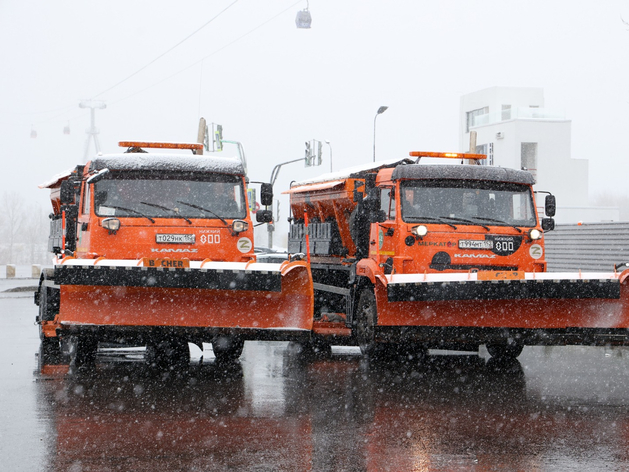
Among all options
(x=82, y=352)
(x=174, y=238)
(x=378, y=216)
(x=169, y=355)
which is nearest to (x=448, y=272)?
(x=378, y=216)

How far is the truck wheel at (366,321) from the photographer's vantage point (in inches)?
465

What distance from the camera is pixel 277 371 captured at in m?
11.5

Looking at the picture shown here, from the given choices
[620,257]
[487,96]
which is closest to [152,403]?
[620,257]

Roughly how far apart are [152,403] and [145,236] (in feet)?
10.5

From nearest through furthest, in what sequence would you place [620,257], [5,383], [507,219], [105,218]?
[5,383] < [105,218] < [507,219] < [620,257]

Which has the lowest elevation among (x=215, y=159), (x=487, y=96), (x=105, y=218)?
(x=105, y=218)

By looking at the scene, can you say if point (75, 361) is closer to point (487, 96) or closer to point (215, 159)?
point (215, 159)

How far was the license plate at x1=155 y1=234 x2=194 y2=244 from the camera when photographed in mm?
11383

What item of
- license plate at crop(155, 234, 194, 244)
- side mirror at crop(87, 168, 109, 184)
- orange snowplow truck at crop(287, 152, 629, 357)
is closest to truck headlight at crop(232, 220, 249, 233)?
license plate at crop(155, 234, 194, 244)

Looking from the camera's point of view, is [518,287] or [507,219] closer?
[518,287]

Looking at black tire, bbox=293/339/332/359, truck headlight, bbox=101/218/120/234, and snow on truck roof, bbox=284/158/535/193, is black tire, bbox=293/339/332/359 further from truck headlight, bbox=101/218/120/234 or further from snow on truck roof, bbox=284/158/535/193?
truck headlight, bbox=101/218/120/234

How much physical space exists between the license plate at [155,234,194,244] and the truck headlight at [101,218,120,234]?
50cm

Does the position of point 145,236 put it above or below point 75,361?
above

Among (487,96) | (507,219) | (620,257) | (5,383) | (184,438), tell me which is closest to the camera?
(184,438)
